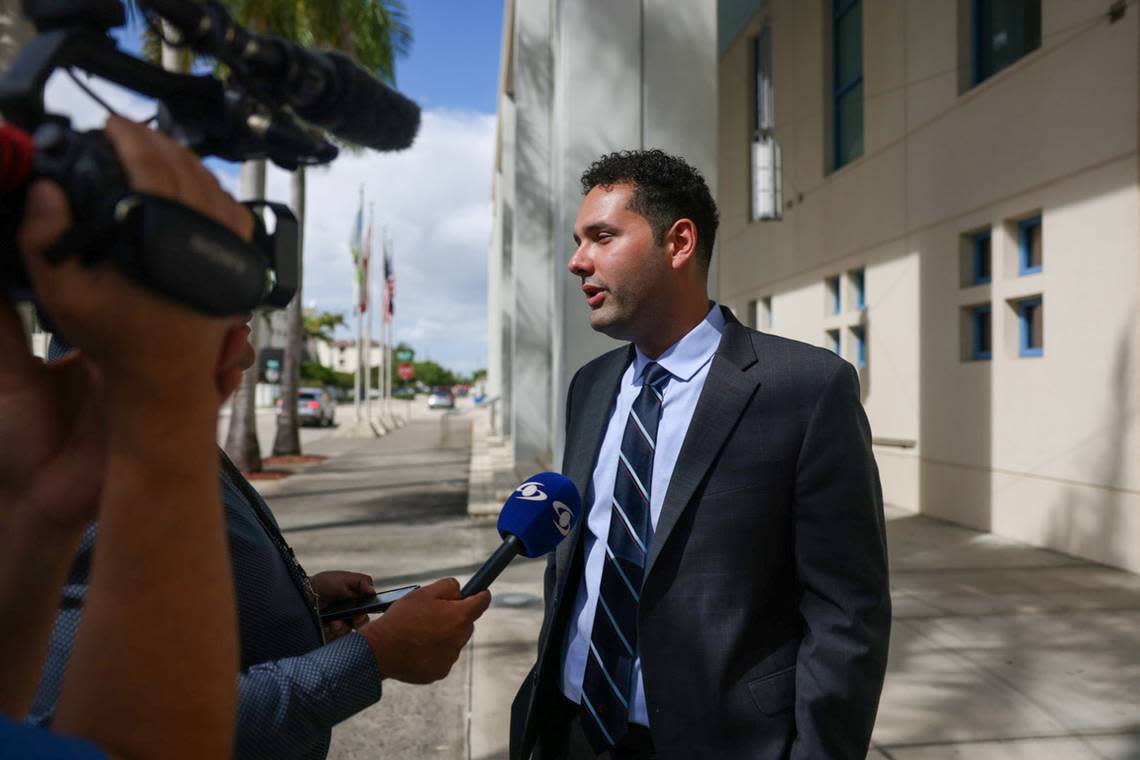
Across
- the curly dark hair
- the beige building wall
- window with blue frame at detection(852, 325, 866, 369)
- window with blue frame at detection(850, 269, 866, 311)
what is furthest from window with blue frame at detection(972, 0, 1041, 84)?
the curly dark hair

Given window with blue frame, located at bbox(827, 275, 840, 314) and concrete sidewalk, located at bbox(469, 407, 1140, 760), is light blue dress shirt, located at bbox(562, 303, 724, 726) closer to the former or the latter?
concrete sidewalk, located at bbox(469, 407, 1140, 760)

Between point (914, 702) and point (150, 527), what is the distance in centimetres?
456

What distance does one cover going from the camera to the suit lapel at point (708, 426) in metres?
2.13

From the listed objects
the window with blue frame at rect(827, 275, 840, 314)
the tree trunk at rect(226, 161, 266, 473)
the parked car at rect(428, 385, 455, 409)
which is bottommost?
the parked car at rect(428, 385, 455, 409)

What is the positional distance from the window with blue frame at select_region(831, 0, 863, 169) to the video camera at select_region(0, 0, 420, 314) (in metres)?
11.7

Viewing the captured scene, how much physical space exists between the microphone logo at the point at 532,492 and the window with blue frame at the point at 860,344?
34.2 feet

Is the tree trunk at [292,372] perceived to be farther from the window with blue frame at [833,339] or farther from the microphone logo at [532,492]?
the microphone logo at [532,492]

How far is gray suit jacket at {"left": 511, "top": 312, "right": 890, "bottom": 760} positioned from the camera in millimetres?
1988

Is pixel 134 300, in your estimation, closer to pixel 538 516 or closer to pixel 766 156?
pixel 538 516

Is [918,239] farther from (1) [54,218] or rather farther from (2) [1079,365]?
(1) [54,218]

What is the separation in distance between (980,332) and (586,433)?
26.5 feet

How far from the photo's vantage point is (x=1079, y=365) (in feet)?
25.2

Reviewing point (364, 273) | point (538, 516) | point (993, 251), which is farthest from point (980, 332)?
point (364, 273)

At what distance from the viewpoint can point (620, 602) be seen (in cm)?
220
